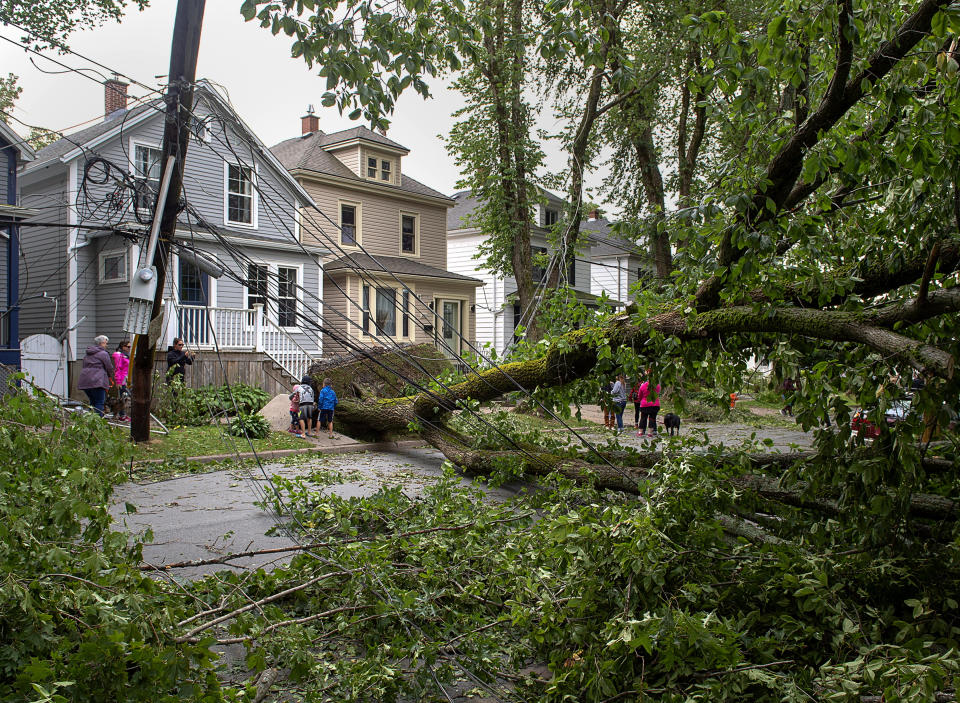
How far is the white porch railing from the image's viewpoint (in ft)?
60.4

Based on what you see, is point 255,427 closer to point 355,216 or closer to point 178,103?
point 178,103

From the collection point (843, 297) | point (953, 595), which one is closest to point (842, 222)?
point (843, 297)

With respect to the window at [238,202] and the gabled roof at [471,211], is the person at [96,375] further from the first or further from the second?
the gabled roof at [471,211]

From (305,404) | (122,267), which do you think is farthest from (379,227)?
(305,404)

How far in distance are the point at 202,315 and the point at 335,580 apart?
1616cm

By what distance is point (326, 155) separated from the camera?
27.6 m

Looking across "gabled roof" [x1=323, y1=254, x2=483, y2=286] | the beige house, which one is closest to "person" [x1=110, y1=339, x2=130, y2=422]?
the beige house

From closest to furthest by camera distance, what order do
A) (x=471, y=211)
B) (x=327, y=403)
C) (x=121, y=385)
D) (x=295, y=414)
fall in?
(x=327, y=403) < (x=295, y=414) < (x=121, y=385) < (x=471, y=211)

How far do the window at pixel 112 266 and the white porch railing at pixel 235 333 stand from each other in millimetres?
2719

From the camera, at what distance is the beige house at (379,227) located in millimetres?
25844

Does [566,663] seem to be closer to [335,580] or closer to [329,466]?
[335,580]

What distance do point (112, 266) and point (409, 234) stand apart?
1200 centimetres

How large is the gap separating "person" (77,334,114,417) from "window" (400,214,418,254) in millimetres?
16579

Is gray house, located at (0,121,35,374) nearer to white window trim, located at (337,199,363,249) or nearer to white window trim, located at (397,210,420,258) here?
white window trim, located at (337,199,363,249)
